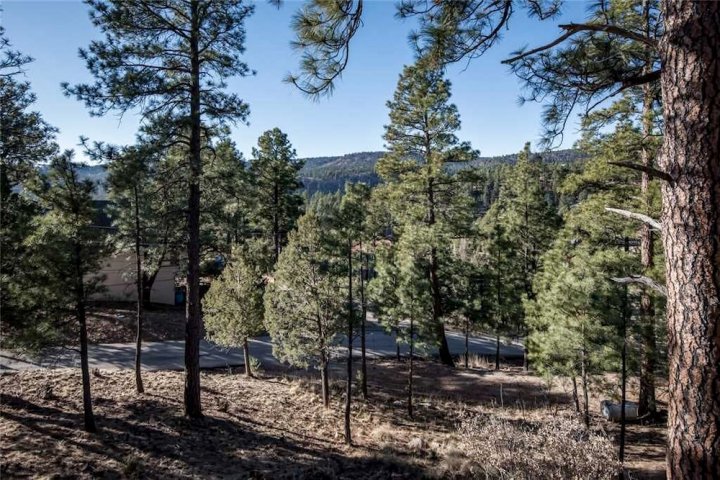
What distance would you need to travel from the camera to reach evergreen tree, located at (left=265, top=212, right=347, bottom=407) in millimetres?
13406

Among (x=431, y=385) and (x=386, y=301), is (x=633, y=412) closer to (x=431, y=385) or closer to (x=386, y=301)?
(x=431, y=385)

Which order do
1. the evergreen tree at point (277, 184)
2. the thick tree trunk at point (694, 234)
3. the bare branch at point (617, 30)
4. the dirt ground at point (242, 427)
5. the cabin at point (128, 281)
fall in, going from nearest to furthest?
1. the thick tree trunk at point (694, 234)
2. the bare branch at point (617, 30)
3. the dirt ground at point (242, 427)
4. the evergreen tree at point (277, 184)
5. the cabin at point (128, 281)

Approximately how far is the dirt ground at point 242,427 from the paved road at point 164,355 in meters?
1.26

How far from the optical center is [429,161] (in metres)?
18.4

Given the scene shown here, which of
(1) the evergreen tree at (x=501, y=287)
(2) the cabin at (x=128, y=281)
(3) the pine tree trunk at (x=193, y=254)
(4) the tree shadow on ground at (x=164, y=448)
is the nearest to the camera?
(4) the tree shadow on ground at (x=164, y=448)

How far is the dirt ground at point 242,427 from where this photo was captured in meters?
8.77

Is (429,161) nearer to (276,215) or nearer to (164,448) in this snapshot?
(276,215)

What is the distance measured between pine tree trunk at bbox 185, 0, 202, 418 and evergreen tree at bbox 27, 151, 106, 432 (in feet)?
7.50

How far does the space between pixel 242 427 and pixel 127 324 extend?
1365 cm

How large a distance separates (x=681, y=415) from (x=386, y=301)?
42.8 ft

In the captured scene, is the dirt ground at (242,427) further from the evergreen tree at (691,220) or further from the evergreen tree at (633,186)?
the evergreen tree at (691,220)

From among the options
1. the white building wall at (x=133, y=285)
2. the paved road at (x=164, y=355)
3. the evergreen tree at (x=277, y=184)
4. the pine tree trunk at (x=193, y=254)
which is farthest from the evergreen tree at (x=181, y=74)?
the white building wall at (x=133, y=285)

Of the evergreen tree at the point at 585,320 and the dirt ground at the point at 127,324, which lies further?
the dirt ground at the point at 127,324

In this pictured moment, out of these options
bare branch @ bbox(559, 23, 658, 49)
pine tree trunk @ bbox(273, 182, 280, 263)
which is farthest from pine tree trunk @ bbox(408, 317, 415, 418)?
bare branch @ bbox(559, 23, 658, 49)
